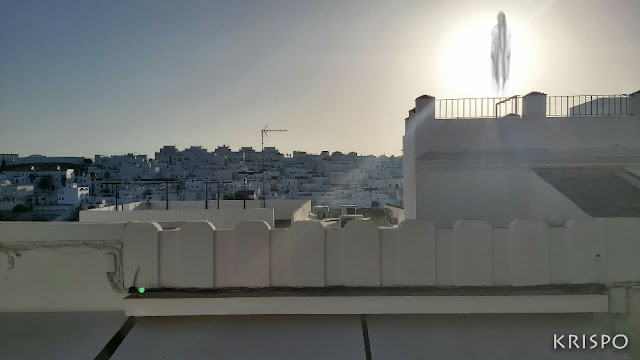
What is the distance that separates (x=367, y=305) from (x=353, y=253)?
39 cm

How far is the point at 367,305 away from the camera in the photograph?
2.86 meters

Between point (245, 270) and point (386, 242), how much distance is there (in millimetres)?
1082

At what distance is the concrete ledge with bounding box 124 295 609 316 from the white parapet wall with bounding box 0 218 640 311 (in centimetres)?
13

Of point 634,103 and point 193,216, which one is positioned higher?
point 634,103

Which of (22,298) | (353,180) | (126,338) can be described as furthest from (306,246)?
(353,180)

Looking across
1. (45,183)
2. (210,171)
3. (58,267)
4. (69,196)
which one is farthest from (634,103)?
(210,171)

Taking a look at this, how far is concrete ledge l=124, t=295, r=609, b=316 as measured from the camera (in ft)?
9.30

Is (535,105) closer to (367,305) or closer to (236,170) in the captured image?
(367,305)

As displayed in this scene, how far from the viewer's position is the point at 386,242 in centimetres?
297

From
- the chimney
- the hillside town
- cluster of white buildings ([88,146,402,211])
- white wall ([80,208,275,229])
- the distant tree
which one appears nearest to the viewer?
the chimney

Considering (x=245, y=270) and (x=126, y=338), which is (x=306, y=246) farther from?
(x=126, y=338)

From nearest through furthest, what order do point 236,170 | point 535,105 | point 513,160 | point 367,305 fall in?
point 367,305 < point 513,160 < point 535,105 < point 236,170

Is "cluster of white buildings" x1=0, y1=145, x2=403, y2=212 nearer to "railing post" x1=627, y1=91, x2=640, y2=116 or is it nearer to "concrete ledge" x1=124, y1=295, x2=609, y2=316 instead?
"railing post" x1=627, y1=91, x2=640, y2=116

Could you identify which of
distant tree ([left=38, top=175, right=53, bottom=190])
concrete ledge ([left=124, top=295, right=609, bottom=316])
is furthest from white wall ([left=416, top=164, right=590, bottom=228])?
distant tree ([left=38, top=175, right=53, bottom=190])
